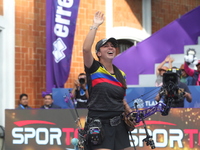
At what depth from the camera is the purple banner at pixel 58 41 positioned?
45.5ft

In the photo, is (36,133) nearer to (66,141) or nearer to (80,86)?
(66,141)

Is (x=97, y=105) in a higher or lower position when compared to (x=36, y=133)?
higher

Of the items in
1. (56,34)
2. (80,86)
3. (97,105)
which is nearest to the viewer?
(97,105)

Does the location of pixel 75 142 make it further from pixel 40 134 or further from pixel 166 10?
pixel 166 10

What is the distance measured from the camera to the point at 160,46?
16.2 metres

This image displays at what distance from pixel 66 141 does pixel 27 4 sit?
5.61 metres

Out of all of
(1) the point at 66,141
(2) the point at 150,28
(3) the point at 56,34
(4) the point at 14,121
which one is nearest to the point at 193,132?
(1) the point at 66,141

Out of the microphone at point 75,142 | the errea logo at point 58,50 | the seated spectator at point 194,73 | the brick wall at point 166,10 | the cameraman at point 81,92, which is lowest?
the microphone at point 75,142

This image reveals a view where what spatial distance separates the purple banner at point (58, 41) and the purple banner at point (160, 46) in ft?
8.41

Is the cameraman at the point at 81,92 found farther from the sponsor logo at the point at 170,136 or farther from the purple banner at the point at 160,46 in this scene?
the purple banner at the point at 160,46

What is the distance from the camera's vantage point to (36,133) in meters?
10.3

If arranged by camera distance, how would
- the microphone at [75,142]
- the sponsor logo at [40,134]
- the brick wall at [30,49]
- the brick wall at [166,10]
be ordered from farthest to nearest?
the brick wall at [166,10] < the brick wall at [30,49] < the sponsor logo at [40,134] < the microphone at [75,142]

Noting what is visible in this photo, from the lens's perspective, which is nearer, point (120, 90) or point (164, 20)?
point (120, 90)

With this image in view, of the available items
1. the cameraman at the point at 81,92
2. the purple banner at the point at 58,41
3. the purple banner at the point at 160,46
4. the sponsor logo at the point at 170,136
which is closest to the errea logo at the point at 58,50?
the purple banner at the point at 58,41
